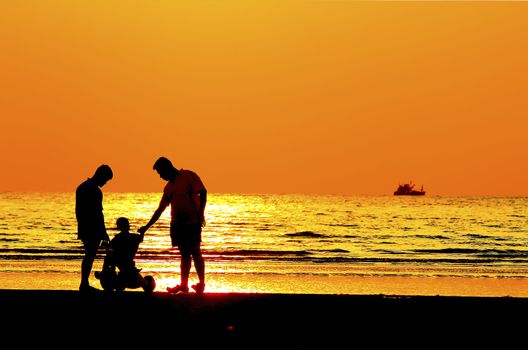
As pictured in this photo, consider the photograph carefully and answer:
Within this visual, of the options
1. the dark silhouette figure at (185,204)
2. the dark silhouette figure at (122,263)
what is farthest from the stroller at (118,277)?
the dark silhouette figure at (185,204)

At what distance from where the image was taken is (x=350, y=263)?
30.5 m

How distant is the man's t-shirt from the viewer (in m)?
13.6

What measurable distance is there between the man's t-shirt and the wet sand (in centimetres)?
115

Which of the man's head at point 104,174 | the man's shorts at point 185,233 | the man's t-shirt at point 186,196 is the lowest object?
the man's shorts at point 185,233

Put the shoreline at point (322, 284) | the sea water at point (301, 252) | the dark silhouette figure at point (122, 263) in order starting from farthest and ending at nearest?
the sea water at point (301, 252), the shoreline at point (322, 284), the dark silhouette figure at point (122, 263)

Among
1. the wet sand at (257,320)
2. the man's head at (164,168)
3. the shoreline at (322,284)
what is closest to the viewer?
the wet sand at (257,320)

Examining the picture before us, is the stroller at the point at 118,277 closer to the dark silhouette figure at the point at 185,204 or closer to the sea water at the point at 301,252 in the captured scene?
the dark silhouette figure at the point at 185,204

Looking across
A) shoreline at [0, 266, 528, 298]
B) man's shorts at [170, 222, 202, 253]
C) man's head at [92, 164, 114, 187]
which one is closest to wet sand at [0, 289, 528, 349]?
man's shorts at [170, 222, 202, 253]

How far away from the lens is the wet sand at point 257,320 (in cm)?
958

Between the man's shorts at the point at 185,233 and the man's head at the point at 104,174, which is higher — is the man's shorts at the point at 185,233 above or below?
below

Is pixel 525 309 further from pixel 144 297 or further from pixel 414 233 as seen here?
pixel 414 233

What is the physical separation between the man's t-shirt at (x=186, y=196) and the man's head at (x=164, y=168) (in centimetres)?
13

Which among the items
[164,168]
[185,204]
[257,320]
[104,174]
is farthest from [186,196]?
[257,320]

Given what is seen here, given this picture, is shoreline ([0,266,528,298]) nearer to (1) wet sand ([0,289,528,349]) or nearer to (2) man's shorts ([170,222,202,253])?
(2) man's shorts ([170,222,202,253])
